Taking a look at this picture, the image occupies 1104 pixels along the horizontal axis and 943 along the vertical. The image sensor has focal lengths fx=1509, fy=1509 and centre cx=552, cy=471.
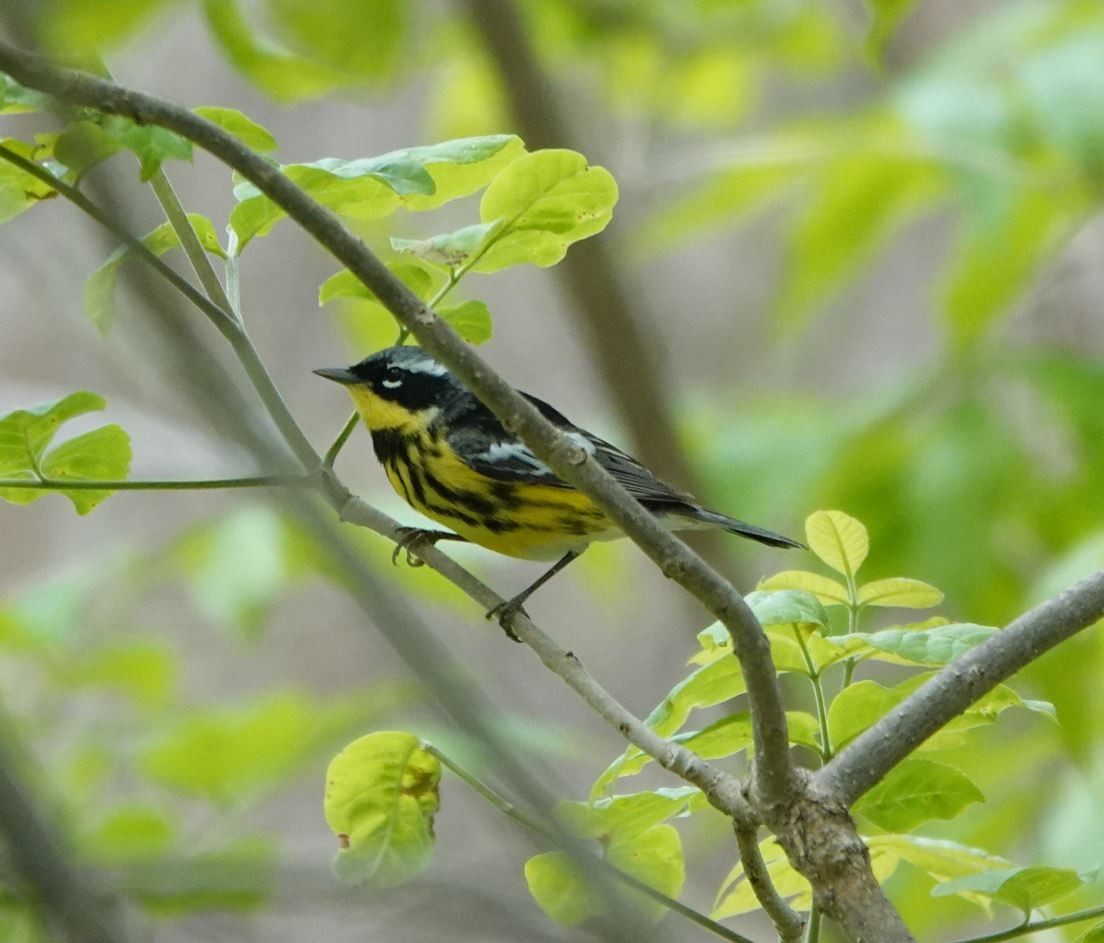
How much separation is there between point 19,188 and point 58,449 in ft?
1.05

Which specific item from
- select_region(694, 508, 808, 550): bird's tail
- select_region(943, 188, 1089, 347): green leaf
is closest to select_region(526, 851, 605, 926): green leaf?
select_region(694, 508, 808, 550): bird's tail

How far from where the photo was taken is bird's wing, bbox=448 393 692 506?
3818 millimetres

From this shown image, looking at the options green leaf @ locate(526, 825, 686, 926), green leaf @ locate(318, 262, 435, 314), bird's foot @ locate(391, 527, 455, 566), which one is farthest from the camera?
bird's foot @ locate(391, 527, 455, 566)

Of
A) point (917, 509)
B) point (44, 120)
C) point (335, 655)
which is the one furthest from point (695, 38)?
point (335, 655)

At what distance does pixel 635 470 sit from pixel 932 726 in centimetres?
235

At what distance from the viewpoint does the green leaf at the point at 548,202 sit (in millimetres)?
1882

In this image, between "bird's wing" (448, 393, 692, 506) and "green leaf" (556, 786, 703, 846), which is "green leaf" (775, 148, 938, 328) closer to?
"bird's wing" (448, 393, 692, 506)

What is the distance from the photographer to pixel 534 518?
12.6 ft

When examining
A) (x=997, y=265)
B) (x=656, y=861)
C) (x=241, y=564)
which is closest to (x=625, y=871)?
(x=656, y=861)

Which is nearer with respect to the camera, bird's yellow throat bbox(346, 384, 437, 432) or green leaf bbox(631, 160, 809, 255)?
bird's yellow throat bbox(346, 384, 437, 432)

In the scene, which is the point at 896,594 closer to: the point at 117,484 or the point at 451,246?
the point at 451,246

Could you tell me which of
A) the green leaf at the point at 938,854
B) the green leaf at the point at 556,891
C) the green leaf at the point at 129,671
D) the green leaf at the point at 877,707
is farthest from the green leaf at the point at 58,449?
the green leaf at the point at 129,671

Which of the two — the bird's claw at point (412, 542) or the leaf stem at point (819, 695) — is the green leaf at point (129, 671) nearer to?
the bird's claw at point (412, 542)

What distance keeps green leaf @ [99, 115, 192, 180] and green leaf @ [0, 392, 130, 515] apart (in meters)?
0.39
